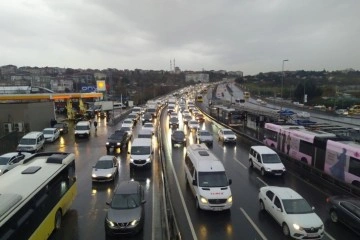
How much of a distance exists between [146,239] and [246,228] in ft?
14.3

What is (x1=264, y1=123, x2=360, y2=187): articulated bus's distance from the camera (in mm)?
19188

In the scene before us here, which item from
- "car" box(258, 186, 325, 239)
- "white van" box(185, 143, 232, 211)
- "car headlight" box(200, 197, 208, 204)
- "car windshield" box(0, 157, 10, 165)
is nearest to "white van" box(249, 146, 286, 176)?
"white van" box(185, 143, 232, 211)

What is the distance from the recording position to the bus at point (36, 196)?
31.8 feet

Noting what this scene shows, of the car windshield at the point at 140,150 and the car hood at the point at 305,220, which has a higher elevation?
the car windshield at the point at 140,150

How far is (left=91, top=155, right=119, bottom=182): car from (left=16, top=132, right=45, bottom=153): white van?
459 inches

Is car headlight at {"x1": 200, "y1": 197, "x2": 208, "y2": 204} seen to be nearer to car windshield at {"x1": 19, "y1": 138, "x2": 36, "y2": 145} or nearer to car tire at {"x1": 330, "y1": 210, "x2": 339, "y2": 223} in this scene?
car tire at {"x1": 330, "y1": 210, "x2": 339, "y2": 223}

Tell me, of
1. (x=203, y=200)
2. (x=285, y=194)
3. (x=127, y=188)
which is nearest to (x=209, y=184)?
(x=203, y=200)

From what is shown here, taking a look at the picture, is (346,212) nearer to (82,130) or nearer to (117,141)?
(117,141)

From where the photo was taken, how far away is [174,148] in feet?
107

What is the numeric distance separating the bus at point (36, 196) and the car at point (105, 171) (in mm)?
4605

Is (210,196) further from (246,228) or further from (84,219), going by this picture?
(84,219)

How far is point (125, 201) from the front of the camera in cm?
1419

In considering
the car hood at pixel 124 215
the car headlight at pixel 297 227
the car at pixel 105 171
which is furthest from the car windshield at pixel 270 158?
the car hood at pixel 124 215

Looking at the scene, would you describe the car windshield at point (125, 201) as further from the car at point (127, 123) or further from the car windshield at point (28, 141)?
the car at point (127, 123)
